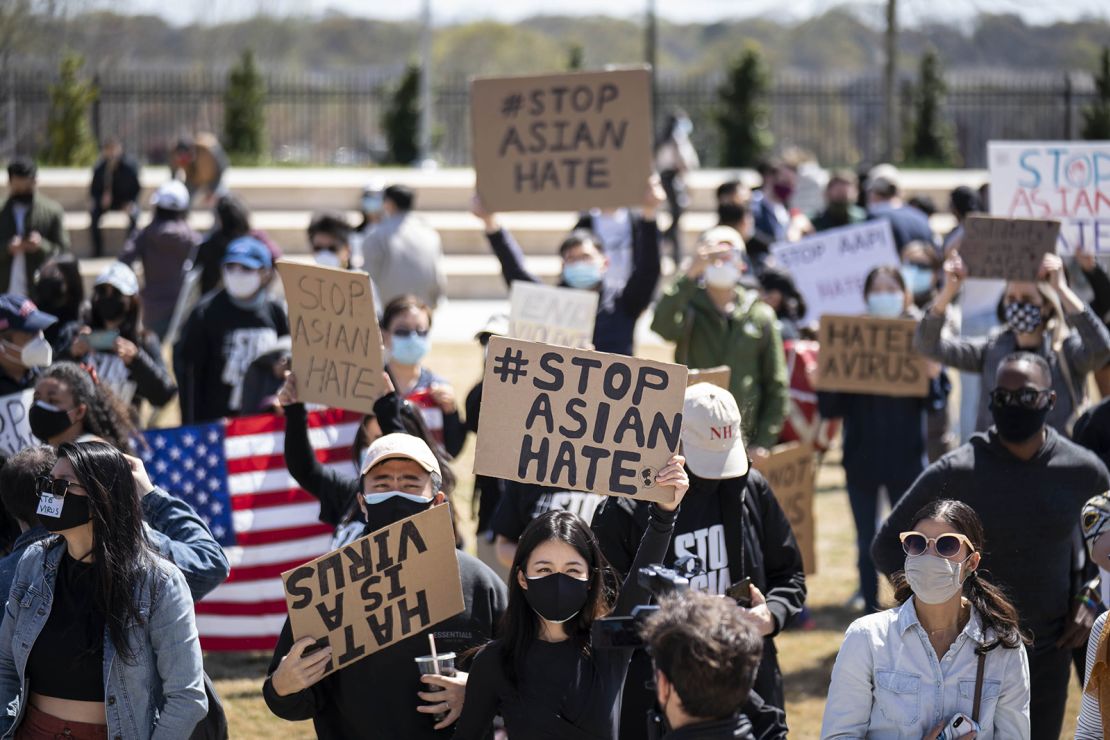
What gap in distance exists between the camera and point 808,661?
7914mm

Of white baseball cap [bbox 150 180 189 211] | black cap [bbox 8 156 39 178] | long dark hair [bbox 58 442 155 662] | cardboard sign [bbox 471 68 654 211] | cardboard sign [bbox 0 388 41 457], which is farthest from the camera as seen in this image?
black cap [bbox 8 156 39 178]

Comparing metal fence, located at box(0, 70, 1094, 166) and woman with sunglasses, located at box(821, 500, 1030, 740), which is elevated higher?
metal fence, located at box(0, 70, 1094, 166)

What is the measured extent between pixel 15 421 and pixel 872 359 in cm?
444

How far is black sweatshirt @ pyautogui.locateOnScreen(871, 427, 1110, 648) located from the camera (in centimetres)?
550

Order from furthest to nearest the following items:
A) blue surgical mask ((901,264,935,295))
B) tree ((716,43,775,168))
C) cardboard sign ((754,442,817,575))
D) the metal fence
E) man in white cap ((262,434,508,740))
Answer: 1. the metal fence
2. tree ((716,43,775,168))
3. blue surgical mask ((901,264,935,295))
4. cardboard sign ((754,442,817,575))
5. man in white cap ((262,434,508,740))

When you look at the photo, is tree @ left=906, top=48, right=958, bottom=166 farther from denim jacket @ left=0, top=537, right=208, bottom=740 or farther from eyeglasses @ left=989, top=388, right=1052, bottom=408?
denim jacket @ left=0, top=537, right=208, bottom=740

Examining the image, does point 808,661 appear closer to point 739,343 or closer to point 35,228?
point 739,343

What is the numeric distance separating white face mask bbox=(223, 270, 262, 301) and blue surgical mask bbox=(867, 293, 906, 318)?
11.5 feet

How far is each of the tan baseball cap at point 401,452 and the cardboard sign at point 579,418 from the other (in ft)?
0.52

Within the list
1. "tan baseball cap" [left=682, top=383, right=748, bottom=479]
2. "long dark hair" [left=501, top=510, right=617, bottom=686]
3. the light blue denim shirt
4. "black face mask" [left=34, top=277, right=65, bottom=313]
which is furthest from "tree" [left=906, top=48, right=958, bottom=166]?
"long dark hair" [left=501, top=510, right=617, bottom=686]

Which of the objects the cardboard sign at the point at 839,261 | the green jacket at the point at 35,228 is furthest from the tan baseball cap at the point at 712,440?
the green jacket at the point at 35,228

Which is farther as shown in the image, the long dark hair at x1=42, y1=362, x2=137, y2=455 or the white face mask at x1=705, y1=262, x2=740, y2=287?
the white face mask at x1=705, y1=262, x2=740, y2=287

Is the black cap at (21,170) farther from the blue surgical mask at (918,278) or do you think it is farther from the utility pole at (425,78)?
the utility pole at (425,78)

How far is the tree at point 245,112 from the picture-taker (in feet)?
85.5
